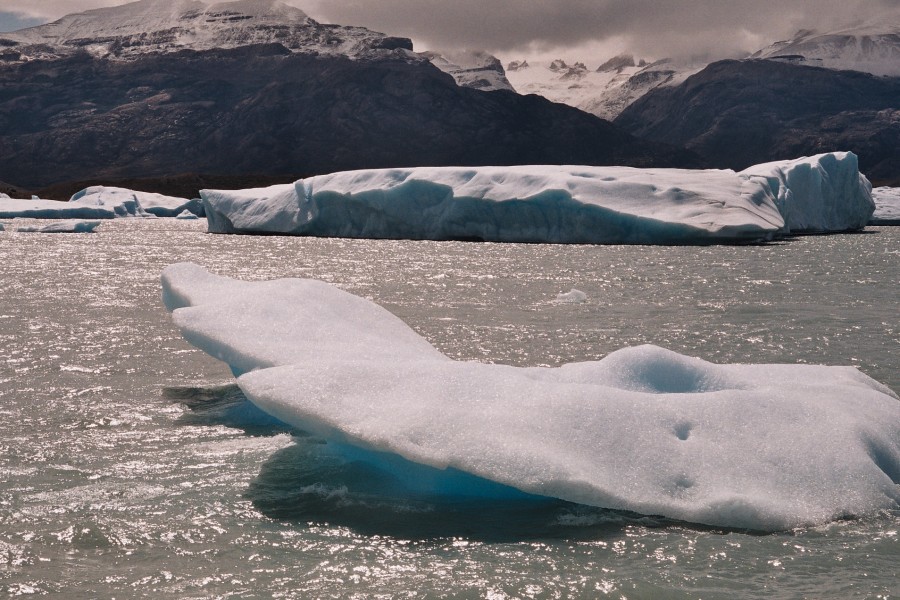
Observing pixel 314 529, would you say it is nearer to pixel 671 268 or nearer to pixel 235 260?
pixel 671 268

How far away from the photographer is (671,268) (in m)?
21.1

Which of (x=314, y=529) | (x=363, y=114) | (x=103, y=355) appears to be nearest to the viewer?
(x=314, y=529)

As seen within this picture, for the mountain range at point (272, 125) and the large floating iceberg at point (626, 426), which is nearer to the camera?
the large floating iceberg at point (626, 426)

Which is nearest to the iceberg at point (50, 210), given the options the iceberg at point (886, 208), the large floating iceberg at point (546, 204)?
the large floating iceberg at point (546, 204)

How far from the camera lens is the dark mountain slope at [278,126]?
156625 millimetres

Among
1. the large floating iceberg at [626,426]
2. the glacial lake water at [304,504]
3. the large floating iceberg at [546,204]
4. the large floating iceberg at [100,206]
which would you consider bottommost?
the glacial lake water at [304,504]

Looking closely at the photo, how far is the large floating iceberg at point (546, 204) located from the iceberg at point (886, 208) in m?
13.5

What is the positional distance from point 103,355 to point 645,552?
7106 mm

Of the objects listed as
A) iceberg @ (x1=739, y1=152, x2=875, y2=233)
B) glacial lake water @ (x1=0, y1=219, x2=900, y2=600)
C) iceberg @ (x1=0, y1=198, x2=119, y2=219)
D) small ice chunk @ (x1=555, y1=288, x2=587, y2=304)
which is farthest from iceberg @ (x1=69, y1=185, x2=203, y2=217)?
small ice chunk @ (x1=555, y1=288, x2=587, y2=304)

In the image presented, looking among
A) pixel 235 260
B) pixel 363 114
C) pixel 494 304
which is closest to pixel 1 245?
pixel 235 260

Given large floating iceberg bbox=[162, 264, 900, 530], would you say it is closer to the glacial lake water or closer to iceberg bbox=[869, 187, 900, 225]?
the glacial lake water

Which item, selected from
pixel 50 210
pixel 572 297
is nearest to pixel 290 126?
pixel 50 210

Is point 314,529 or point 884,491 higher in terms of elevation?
point 884,491

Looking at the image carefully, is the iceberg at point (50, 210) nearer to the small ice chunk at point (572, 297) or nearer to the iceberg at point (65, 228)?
the iceberg at point (65, 228)
